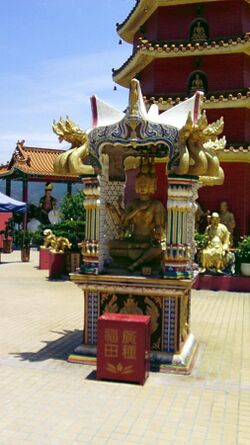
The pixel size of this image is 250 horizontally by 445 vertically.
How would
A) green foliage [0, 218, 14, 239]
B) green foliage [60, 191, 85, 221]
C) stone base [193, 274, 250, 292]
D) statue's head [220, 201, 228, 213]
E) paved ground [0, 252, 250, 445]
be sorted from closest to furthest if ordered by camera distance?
paved ground [0, 252, 250, 445]
stone base [193, 274, 250, 292]
statue's head [220, 201, 228, 213]
green foliage [60, 191, 85, 221]
green foliage [0, 218, 14, 239]

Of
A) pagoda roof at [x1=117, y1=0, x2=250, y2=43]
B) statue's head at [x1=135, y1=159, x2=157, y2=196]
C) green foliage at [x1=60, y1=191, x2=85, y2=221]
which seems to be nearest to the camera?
statue's head at [x1=135, y1=159, x2=157, y2=196]

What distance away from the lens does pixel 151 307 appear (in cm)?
779

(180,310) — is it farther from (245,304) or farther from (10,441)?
(245,304)

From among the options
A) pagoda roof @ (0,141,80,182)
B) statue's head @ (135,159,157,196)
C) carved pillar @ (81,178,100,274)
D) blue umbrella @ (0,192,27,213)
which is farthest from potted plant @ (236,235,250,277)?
pagoda roof @ (0,141,80,182)

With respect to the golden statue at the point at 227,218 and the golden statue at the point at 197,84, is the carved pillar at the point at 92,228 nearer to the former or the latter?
the golden statue at the point at 227,218

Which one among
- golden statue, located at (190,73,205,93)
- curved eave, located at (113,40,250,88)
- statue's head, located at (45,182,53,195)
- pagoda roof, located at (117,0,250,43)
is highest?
pagoda roof, located at (117,0,250,43)

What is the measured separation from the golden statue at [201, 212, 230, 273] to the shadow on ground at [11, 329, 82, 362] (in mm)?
7141

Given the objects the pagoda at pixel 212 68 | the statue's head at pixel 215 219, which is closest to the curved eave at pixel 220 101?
the pagoda at pixel 212 68

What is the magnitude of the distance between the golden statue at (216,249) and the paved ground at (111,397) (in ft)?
17.7

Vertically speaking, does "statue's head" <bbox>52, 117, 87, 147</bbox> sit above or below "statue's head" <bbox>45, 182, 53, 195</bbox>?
below

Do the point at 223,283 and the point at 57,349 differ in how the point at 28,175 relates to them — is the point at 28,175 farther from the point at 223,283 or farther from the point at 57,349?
the point at 57,349

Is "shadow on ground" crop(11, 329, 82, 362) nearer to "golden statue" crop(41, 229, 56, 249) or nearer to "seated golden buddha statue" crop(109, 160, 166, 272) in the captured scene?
"seated golden buddha statue" crop(109, 160, 166, 272)

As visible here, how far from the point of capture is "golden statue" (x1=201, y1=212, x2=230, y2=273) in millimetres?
15789

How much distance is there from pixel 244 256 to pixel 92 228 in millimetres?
8976
